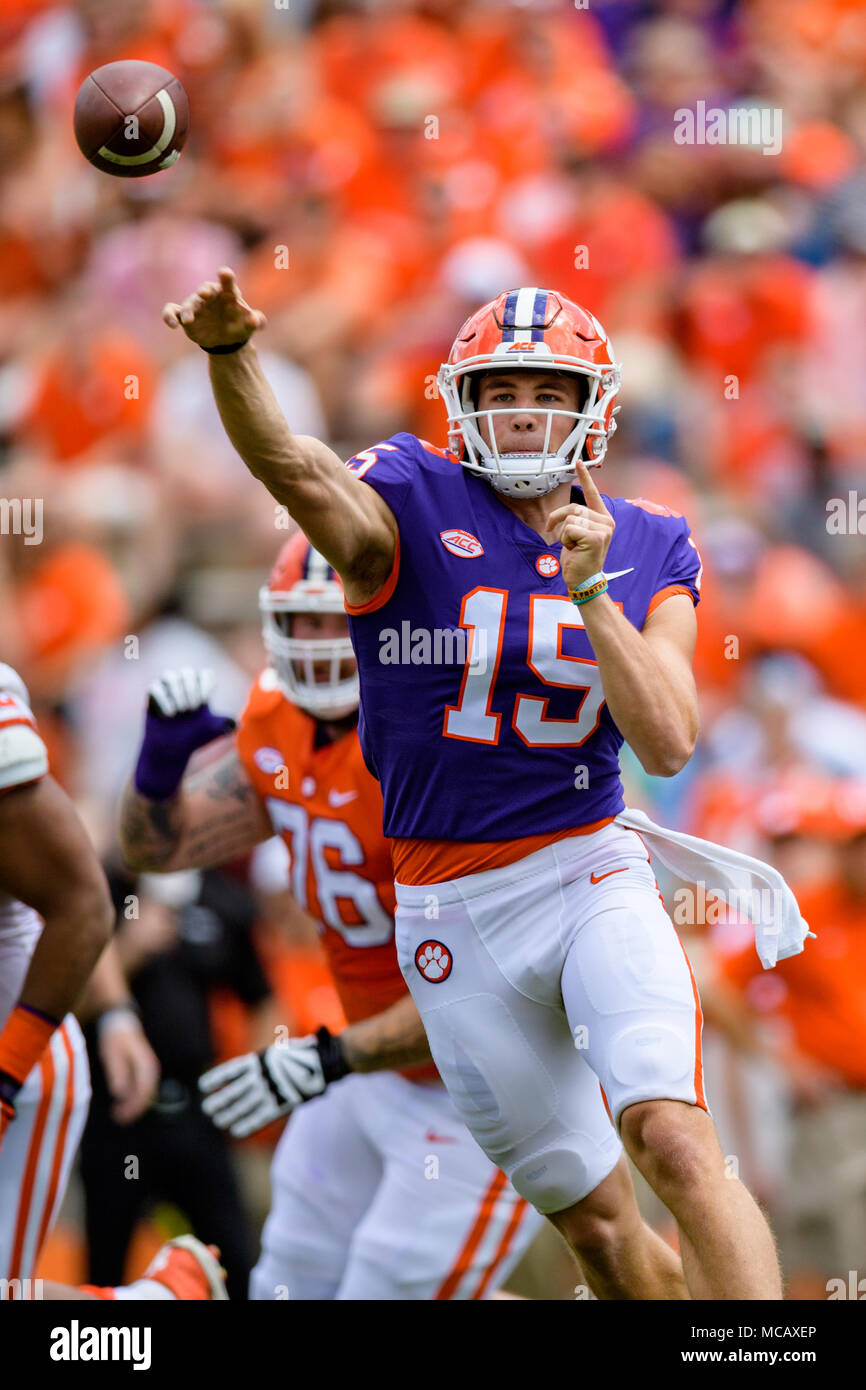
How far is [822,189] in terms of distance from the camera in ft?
31.3

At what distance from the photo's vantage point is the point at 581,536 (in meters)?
3.47

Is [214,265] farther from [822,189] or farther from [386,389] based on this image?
[822,189]

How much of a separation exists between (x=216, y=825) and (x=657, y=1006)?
5.70 feet

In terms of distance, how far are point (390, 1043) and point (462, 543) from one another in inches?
51.8

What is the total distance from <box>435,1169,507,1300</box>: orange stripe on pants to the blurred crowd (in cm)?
181

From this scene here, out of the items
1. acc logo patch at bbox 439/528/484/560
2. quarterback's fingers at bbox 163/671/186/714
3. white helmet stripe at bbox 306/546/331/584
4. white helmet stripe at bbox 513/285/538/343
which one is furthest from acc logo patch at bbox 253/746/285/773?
white helmet stripe at bbox 513/285/538/343

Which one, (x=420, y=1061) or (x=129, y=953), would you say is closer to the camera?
(x=420, y=1061)

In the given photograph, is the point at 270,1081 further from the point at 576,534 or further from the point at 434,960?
the point at 576,534

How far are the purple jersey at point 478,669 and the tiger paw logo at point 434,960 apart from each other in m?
0.22

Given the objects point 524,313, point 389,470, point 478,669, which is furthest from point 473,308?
point 478,669

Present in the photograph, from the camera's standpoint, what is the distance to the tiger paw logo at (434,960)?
12.5 ft

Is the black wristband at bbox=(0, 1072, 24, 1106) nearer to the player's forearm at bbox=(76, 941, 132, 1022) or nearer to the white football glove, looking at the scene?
the player's forearm at bbox=(76, 941, 132, 1022)

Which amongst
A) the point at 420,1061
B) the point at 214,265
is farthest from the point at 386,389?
the point at 420,1061

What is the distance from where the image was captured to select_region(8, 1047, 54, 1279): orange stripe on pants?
4.34m
